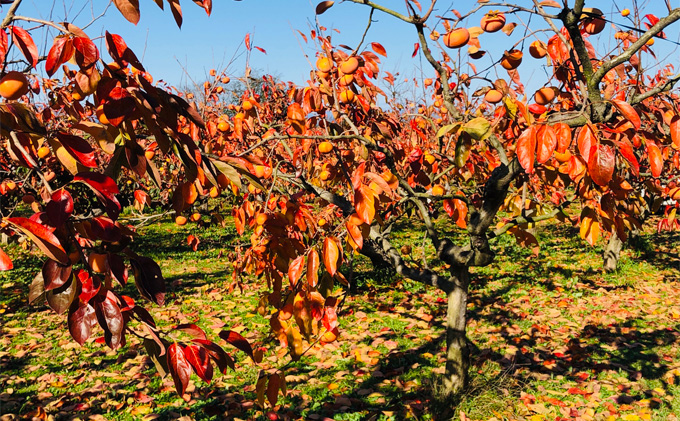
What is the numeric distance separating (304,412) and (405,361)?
1.31m

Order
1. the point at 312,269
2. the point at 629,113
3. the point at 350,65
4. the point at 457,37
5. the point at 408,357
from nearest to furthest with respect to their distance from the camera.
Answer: the point at 629,113 < the point at 312,269 < the point at 457,37 < the point at 350,65 < the point at 408,357

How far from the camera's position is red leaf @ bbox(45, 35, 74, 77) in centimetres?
109

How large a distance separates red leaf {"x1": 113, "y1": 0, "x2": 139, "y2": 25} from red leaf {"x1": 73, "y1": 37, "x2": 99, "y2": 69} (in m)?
0.10

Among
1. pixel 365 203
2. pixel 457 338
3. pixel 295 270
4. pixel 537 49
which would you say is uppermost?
pixel 537 49

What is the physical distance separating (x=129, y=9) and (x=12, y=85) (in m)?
0.33

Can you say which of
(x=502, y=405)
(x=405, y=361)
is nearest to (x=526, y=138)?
(x=502, y=405)

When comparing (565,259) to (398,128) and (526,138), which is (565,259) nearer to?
(398,128)

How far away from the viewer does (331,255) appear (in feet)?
6.30

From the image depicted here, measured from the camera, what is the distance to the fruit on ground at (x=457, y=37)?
2.31m

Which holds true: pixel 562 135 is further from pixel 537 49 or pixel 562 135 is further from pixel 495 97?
pixel 537 49

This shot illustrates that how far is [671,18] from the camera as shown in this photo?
191cm

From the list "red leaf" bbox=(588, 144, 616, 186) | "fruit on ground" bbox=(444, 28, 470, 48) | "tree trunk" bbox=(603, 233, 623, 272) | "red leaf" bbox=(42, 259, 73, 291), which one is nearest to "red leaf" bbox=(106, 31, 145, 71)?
"red leaf" bbox=(42, 259, 73, 291)

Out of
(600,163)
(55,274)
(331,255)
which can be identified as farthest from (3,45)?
(600,163)

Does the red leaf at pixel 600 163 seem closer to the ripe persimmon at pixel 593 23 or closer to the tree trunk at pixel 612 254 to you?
the ripe persimmon at pixel 593 23
